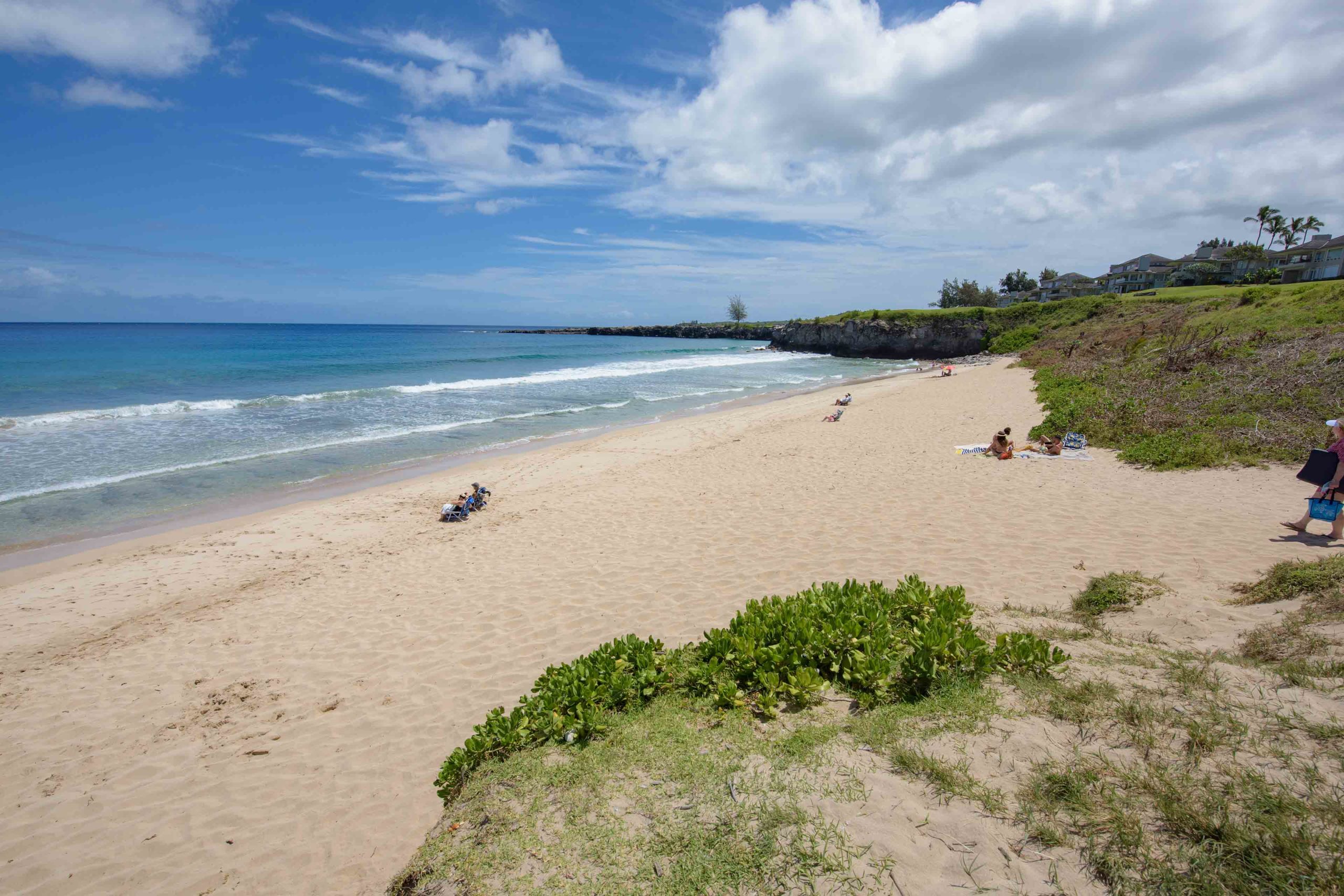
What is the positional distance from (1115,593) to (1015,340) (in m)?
52.1

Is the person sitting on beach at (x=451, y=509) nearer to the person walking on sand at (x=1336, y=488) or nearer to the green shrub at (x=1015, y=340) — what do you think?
the person walking on sand at (x=1336, y=488)

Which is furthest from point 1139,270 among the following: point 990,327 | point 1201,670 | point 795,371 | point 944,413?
point 1201,670

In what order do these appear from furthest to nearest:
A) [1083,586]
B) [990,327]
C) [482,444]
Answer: [990,327] → [482,444] → [1083,586]

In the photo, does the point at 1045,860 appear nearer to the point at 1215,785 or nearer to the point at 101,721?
the point at 1215,785

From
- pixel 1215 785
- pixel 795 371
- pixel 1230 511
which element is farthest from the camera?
pixel 795 371

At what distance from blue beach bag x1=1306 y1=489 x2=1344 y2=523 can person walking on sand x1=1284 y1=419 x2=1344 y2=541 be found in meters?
0.02

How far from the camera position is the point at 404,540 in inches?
390

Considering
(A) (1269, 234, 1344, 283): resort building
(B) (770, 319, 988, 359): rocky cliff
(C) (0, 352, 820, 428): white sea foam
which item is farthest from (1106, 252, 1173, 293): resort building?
(C) (0, 352, 820, 428): white sea foam

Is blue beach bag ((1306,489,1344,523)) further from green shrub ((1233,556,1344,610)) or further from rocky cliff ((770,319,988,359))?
rocky cliff ((770,319,988,359))

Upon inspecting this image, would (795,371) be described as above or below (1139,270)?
below

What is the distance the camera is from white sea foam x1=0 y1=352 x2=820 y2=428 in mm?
21641

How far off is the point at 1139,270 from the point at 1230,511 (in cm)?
9108

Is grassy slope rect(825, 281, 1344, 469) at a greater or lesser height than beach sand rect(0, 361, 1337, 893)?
greater

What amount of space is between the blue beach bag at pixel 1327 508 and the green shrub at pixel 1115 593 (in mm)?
2905
